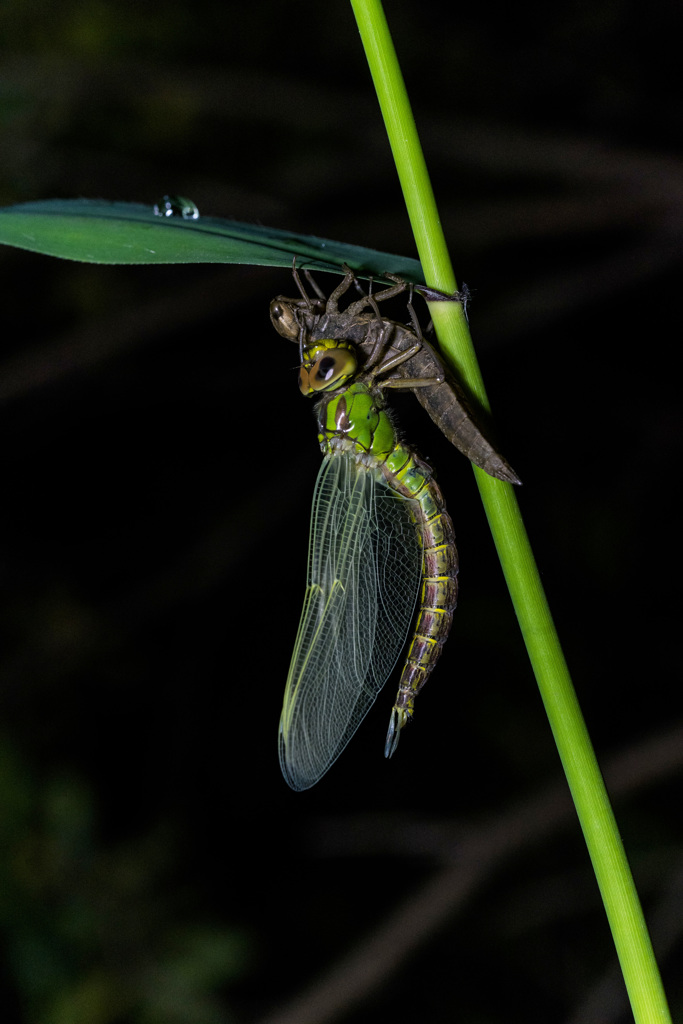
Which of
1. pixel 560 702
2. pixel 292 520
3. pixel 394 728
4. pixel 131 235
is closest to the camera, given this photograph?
pixel 560 702

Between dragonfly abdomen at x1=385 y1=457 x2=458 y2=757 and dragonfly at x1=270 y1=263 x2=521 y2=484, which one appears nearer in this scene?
dragonfly at x1=270 y1=263 x2=521 y2=484

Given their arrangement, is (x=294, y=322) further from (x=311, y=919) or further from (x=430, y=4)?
(x=311, y=919)

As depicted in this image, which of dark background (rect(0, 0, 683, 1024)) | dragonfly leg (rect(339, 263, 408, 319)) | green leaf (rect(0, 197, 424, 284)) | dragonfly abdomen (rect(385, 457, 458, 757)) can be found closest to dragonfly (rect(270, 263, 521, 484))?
dragonfly leg (rect(339, 263, 408, 319))

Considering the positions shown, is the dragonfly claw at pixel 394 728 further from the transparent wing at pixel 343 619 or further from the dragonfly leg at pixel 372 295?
the dragonfly leg at pixel 372 295

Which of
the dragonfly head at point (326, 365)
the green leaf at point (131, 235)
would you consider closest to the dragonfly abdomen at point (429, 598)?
the dragonfly head at point (326, 365)

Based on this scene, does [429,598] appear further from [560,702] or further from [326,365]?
[560,702]

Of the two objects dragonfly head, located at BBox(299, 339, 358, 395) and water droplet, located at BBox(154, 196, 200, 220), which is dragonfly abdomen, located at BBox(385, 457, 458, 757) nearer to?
dragonfly head, located at BBox(299, 339, 358, 395)

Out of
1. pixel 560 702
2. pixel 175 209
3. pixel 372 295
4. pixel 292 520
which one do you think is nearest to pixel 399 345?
pixel 372 295
